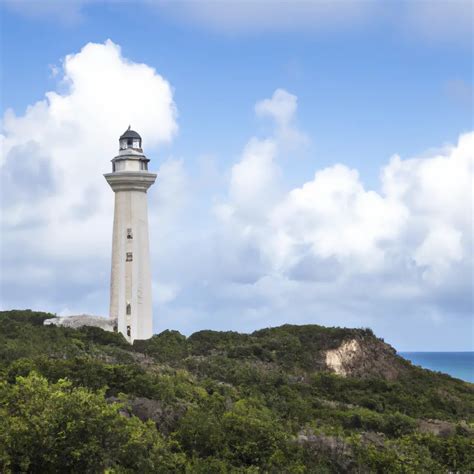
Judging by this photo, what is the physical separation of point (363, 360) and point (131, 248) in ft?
46.0

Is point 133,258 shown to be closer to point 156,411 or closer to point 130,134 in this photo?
point 130,134

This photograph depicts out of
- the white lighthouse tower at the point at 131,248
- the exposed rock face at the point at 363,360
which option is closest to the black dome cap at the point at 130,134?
the white lighthouse tower at the point at 131,248

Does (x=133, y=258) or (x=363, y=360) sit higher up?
(x=133, y=258)

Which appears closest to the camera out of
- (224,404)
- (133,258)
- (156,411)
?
(156,411)

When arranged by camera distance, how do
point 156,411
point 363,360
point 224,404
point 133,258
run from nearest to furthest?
1. point 156,411
2. point 224,404
3. point 363,360
4. point 133,258

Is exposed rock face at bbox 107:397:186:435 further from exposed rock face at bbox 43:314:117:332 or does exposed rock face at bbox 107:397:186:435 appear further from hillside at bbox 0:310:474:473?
exposed rock face at bbox 43:314:117:332

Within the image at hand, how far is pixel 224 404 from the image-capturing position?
33.8 metres

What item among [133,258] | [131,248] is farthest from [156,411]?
[131,248]

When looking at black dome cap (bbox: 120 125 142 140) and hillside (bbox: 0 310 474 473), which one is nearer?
hillside (bbox: 0 310 474 473)

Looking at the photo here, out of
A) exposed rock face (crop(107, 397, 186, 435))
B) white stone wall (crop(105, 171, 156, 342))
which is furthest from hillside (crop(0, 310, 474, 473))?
white stone wall (crop(105, 171, 156, 342))

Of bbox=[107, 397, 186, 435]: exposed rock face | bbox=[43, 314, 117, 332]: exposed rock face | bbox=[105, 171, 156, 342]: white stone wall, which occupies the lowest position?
bbox=[107, 397, 186, 435]: exposed rock face

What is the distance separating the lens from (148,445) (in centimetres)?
2620

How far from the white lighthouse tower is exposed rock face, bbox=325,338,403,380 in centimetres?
1071

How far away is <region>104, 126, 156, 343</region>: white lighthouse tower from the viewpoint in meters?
53.0
